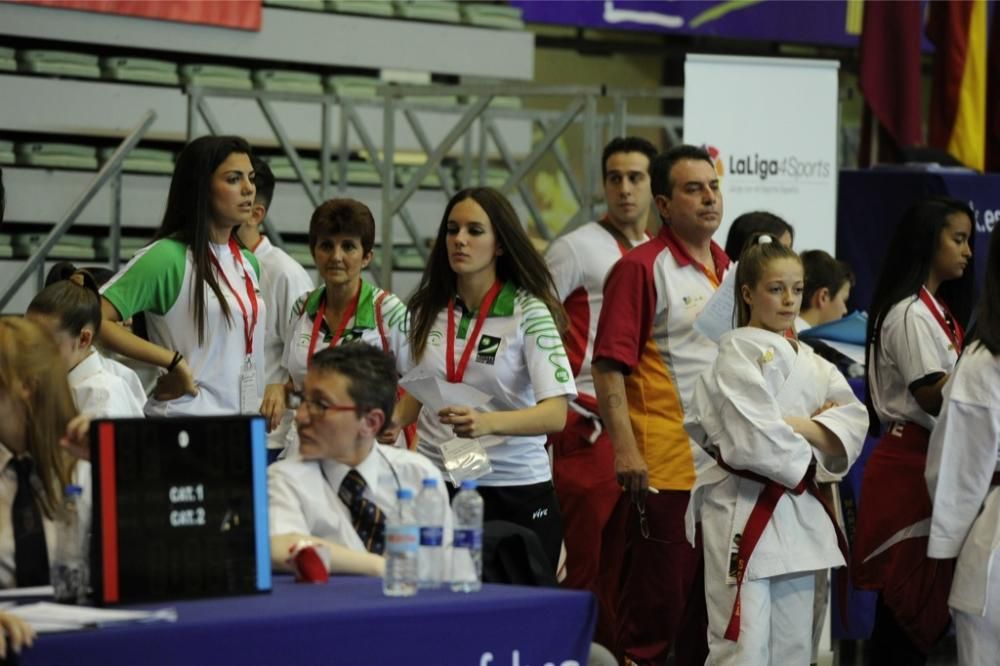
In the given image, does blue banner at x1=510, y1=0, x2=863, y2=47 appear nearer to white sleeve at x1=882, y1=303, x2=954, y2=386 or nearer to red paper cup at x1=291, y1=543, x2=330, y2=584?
white sleeve at x1=882, y1=303, x2=954, y2=386

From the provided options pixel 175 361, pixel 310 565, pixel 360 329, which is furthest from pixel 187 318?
pixel 310 565

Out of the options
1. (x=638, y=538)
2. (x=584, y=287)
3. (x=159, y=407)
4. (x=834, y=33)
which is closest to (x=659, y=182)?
(x=584, y=287)

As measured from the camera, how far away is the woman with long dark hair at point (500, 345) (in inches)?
184

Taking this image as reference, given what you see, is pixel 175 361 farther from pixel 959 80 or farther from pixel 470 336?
pixel 959 80

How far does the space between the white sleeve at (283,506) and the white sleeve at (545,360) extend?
1.29 m

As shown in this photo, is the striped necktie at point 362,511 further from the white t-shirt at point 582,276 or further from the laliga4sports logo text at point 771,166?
the laliga4sports logo text at point 771,166

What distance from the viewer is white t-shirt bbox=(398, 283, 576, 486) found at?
4.67 m

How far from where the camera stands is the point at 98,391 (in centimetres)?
423

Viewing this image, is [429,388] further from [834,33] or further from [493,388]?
[834,33]

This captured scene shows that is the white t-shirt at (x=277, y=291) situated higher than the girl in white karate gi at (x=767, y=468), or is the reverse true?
the white t-shirt at (x=277, y=291)

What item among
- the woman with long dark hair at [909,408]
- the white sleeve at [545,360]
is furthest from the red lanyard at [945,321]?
the white sleeve at [545,360]

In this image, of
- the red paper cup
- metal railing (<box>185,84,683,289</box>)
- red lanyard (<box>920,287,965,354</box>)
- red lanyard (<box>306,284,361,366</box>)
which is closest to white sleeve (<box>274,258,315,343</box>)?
red lanyard (<box>306,284,361,366</box>)

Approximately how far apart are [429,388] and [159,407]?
0.87 m

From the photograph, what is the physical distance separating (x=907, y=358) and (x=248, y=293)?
6.74ft
